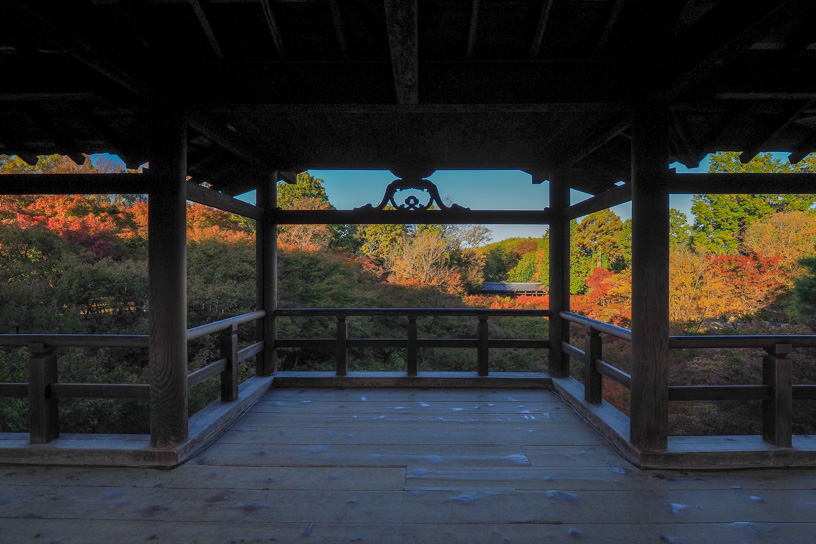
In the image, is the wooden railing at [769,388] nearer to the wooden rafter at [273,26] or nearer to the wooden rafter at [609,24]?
the wooden rafter at [609,24]

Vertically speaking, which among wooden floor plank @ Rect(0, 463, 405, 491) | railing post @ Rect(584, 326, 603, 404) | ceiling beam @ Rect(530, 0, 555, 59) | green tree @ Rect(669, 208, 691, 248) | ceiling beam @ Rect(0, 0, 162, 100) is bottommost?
wooden floor plank @ Rect(0, 463, 405, 491)

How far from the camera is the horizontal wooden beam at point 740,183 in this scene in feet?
8.08

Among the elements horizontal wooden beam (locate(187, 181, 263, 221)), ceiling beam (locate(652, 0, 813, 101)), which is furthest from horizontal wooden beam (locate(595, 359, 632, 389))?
horizontal wooden beam (locate(187, 181, 263, 221))

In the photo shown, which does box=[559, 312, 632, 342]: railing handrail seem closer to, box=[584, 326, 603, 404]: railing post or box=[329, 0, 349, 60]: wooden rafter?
box=[584, 326, 603, 404]: railing post

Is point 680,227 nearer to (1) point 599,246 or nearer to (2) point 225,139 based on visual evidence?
(1) point 599,246

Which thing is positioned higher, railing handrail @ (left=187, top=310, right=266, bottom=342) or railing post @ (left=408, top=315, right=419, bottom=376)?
railing handrail @ (left=187, top=310, right=266, bottom=342)

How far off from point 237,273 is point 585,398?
761 centimetres

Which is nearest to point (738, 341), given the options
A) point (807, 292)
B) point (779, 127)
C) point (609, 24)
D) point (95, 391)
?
point (779, 127)

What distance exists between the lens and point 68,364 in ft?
22.5

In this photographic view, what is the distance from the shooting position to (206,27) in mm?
2096

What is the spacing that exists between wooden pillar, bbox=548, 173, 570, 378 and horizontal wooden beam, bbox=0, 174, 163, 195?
3.52m

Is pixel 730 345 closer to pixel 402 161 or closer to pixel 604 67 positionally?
pixel 604 67

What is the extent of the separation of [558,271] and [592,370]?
1200 millimetres

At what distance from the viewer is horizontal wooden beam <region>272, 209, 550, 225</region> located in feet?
12.9
